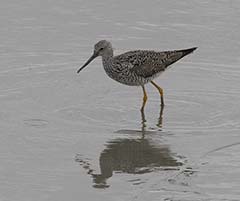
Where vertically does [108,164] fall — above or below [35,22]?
below

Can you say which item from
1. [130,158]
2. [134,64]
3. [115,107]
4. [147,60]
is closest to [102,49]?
Answer: [134,64]

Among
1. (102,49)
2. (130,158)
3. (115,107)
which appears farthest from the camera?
(102,49)

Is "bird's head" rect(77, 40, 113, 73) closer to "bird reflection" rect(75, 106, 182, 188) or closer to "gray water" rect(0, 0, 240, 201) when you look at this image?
"gray water" rect(0, 0, 240, 201)

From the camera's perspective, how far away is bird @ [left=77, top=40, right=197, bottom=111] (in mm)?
10570

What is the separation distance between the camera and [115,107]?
1008 centimetres

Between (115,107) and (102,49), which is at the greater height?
(102,49)

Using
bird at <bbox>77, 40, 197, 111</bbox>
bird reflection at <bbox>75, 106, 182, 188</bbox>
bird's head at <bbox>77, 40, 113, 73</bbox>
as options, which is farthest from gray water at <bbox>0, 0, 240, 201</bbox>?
bird's head at <bbox>77, 40, 113, 73</bbox>

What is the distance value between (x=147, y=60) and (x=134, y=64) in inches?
6.6

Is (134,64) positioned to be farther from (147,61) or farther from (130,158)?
(130,158)

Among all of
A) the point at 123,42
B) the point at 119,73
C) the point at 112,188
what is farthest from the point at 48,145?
the point at 123,42

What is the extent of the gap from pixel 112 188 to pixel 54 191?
1.69 feet

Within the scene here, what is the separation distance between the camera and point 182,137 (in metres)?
9.12

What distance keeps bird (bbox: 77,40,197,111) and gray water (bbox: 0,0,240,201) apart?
0.23 meters

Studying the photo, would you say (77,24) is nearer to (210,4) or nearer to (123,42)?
(123,42)
